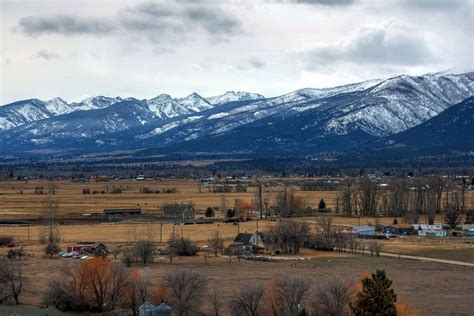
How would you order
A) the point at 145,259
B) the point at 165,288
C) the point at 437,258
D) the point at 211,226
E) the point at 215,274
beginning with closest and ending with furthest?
the point at 165,288
the point at 215,274
the point at 145,259
the point at 437,258
the point at 211,226

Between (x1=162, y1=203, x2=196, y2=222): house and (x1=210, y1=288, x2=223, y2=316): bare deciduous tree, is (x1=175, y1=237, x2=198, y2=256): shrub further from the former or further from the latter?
(x1=162, y1=203, x2=196, y2=222): house

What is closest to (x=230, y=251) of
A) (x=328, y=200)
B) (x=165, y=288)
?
(x=165, y=288)

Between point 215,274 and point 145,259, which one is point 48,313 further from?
point 145,259

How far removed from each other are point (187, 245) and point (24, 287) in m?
21.2

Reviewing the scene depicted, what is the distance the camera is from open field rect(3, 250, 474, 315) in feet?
171

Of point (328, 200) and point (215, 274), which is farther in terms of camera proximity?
point (328, 200)

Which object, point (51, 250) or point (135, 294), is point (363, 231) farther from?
point (135, 294)

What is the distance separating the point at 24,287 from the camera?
56.5 meters

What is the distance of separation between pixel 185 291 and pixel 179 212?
6950 centimetres

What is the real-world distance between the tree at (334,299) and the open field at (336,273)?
6.16m

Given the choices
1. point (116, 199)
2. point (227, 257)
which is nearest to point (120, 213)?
point (116, 199)

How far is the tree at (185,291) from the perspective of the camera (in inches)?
1770

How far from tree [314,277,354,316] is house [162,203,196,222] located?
6893 cm

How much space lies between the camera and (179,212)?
4540 inches
